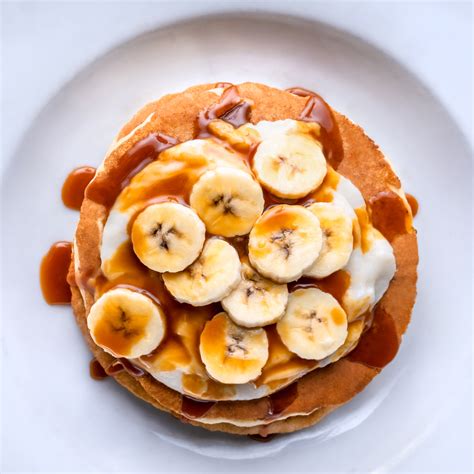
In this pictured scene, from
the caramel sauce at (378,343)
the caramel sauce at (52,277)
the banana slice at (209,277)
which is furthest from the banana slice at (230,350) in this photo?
the caramel sauce at (52,277)

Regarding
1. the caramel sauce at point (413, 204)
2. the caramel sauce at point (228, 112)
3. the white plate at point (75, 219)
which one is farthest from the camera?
the caramel sauce at point (413, 204)

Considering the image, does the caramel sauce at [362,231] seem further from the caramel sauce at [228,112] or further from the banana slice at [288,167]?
the caramel sauce at [228,112]

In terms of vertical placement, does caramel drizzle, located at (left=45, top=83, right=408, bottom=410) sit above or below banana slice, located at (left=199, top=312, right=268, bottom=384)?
above

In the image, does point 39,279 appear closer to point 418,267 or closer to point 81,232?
point 81,232

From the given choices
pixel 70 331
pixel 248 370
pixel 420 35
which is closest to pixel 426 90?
pixel 420 35

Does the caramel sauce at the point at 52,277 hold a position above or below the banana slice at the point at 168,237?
below

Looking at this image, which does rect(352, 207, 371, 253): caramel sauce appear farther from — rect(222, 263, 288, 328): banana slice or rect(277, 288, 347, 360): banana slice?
rect(222, 263, 288, 328): banana slice

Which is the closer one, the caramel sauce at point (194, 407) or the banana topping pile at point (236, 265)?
the banana topping pile at point (236, 265)

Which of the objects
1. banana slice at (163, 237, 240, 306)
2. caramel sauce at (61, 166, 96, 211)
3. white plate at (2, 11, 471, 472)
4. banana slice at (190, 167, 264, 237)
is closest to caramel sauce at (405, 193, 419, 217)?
white plate at (2, 11, 471, 472)

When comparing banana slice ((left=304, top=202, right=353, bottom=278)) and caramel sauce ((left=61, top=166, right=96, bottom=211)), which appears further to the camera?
caramel sauce ((left=61, top=166, right=96, bottom=211))
